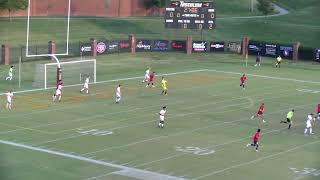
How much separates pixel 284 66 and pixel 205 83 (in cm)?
1569

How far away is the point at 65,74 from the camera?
180 ft

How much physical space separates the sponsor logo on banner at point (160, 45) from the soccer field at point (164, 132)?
15741 millimetres

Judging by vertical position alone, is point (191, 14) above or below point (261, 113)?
above

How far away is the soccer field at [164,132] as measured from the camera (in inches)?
1189

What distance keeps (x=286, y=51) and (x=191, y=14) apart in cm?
1055

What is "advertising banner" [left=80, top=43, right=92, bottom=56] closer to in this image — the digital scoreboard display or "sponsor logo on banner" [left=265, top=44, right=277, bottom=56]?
the digital scoreboard display

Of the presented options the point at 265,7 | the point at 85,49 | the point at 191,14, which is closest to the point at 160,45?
the point at 191,14

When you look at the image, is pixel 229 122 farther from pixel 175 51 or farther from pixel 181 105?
pixel 175 51

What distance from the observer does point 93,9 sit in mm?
97625

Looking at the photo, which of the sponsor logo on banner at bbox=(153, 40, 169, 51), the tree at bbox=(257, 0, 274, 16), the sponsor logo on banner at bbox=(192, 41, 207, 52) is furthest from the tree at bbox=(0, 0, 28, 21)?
the tree at bbox=(257, 0, 274, 16)

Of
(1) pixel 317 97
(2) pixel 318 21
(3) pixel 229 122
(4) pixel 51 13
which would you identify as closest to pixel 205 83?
(1) pixel 317 97

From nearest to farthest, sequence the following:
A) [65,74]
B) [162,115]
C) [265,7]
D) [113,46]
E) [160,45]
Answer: [162,115] < [65,74] < [113,46] < [160,45] < [265,7]

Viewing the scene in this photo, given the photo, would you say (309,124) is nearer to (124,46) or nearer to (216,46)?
(124,46)

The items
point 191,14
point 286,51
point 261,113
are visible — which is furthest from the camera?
point 286,51
